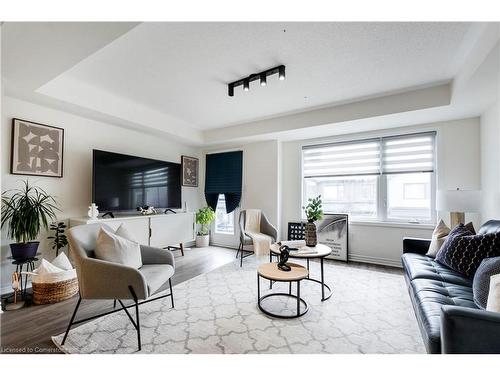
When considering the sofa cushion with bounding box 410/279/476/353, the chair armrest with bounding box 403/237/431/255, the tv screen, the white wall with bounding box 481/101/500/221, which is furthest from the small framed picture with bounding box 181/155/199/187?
the white wall with bounding box 481/101/500/221

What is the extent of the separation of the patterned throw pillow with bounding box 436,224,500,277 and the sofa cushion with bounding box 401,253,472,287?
0.06 meters

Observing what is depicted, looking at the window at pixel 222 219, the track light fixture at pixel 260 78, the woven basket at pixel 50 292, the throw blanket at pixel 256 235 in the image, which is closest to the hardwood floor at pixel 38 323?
the woven basket at pixel 50 292

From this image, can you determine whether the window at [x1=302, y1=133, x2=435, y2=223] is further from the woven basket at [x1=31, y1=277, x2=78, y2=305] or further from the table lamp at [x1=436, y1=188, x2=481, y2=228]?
the woven basket at [x1=31, y1=277, x2=78, y2=305]

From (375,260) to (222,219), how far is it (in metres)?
3.06

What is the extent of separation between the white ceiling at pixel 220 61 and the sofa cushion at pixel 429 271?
1.99 m

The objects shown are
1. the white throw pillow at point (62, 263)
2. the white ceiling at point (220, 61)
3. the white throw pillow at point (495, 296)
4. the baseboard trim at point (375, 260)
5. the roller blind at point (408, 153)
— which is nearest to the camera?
the white throw pillow at point (495, 296)

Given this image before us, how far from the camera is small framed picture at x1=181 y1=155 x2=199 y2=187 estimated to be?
15.9 ft

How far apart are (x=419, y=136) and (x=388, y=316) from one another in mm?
2827

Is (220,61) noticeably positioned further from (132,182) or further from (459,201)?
(459,201)

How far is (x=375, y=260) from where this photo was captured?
149 inches

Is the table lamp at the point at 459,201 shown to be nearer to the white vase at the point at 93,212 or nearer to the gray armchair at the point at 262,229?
the gray armchair at the point at 262,229

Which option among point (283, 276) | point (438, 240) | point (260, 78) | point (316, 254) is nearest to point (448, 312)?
point (283, 276)

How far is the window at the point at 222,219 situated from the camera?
507cm
